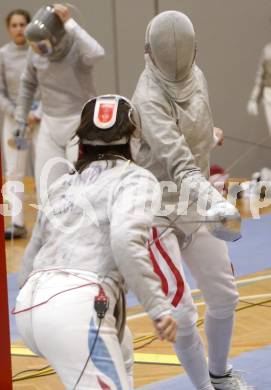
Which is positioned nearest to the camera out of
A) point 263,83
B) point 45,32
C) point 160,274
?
point 160,274

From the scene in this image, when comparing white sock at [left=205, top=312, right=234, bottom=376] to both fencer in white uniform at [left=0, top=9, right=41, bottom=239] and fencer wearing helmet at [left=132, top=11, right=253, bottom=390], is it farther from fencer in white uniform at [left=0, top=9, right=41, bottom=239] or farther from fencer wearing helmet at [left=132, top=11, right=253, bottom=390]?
fencer in white uniform at [left=0, top=9, right=41, bottom=239]

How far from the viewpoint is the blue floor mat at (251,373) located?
2.62 metres

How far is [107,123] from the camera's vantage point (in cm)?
182

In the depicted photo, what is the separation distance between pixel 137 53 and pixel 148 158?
4.48m

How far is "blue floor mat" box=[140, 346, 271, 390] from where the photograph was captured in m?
2.62

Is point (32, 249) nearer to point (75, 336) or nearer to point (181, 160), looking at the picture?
point (75, 336)

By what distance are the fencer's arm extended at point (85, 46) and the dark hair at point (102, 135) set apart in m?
2.01

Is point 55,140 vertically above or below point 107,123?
below

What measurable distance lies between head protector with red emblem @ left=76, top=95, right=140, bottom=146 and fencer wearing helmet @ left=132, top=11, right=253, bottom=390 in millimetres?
315

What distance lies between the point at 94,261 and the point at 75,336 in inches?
7.4

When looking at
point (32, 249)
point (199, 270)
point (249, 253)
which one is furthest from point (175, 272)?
point (249, 253)

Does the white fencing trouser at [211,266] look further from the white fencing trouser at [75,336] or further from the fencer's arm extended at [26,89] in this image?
the fencer's arm extended at [26,89]

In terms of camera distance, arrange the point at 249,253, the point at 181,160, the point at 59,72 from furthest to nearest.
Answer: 1. the point at 249,253
2. the point at 59,72
3. the point at 181,160

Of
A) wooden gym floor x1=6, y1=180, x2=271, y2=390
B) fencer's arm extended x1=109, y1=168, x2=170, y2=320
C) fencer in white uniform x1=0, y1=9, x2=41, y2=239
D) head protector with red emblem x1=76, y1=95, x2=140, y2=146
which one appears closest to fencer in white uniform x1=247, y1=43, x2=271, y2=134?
fencer in white uniform x1=0, y1=9, x2=41, y2=239
